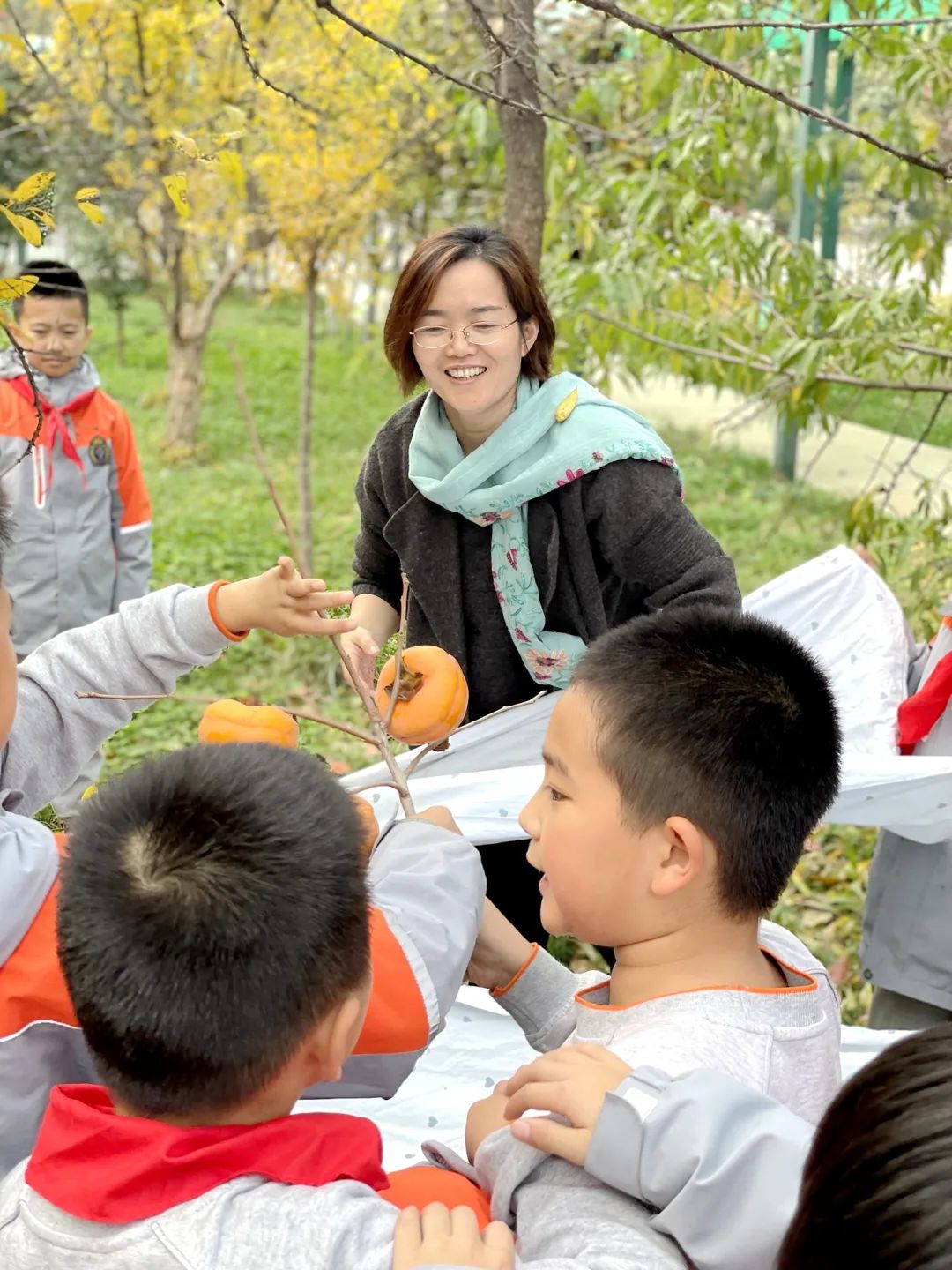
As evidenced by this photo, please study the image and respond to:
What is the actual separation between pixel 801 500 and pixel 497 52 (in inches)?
219

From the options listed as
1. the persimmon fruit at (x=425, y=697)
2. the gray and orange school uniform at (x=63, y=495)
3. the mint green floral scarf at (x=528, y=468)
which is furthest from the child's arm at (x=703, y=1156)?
the gray and orange school uniform at (x=63, y=495)

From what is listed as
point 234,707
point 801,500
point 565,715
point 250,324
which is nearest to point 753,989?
point 565,715

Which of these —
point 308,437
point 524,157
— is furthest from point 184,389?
point 524,157

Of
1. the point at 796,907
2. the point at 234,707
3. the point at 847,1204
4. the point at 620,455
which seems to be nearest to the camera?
the point at 847,1204

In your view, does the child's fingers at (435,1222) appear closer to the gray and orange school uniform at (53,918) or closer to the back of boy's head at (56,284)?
the gray and orange school uniform at (53,918)

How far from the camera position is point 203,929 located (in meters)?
1.01

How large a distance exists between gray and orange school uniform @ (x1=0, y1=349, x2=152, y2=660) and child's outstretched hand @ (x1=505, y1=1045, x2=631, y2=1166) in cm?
314

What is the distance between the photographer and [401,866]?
1386 millimetres

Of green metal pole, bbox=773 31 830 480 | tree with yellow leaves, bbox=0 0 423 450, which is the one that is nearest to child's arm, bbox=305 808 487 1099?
tree with yellow leaves, bbox=0 0 423 450

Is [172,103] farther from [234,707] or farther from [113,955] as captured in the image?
[113,955]

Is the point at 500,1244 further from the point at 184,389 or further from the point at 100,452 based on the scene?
the point at 184,389

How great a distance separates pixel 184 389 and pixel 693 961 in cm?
831

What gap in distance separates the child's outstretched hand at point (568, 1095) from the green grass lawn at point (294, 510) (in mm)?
724

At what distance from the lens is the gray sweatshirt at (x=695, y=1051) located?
1.15 meters
